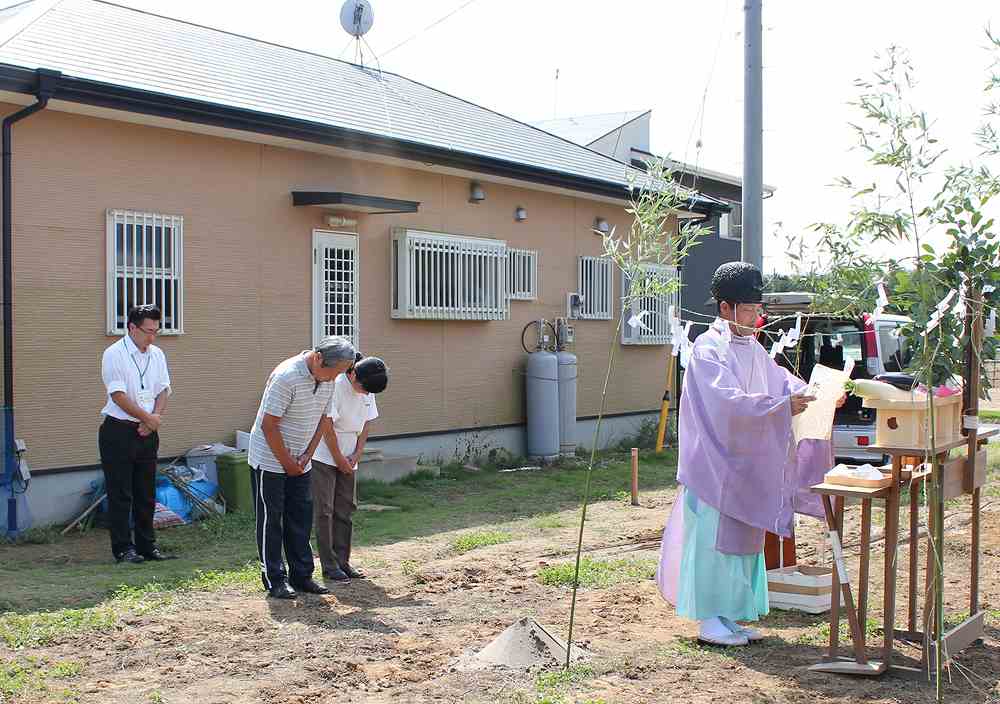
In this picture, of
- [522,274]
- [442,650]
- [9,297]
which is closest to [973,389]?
[442,650]

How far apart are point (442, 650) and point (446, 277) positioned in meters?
7.90

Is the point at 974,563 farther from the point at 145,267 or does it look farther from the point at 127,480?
the point at 145,267

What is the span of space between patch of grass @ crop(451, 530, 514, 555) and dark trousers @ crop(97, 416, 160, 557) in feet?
7.63

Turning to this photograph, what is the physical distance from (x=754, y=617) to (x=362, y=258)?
7.49 meters

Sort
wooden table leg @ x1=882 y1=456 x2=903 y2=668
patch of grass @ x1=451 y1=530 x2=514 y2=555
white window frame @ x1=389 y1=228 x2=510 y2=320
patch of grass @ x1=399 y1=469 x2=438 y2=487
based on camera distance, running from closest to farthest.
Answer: wooden table leg @ x1=882 y1=456 x2=903 y2=668, patch of grass @ x1=451 y1=530 x2=514 y2=555, patch of grass @ x1=399 y1=469 x2=438 y2=487, white window frame @ x1=389 y1=228 x2=510 y2=320

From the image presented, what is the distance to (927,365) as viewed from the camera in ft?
14.7

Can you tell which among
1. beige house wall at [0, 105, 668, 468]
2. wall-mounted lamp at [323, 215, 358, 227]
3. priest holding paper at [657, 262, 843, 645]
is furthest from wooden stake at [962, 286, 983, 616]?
wall-mounted lamp at [323, 215, 358, 227]

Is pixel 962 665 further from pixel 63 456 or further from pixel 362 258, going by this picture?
pixel 362 258

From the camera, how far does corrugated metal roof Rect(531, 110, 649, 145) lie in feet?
83.2

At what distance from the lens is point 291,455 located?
689 centimetres

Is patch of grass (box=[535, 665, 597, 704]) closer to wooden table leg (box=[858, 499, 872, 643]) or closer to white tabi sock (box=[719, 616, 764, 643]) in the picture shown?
white tabi sock (box=[719, 616, 764, 643])

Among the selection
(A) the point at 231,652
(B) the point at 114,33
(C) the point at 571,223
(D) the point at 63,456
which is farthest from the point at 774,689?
(C) the point at 571,223

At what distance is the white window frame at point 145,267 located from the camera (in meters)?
Answer: 9.92

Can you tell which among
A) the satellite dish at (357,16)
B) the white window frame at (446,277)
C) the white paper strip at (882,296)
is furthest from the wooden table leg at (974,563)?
the satellite dish at (357,16)
